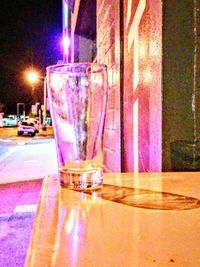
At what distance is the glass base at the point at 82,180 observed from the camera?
126cm

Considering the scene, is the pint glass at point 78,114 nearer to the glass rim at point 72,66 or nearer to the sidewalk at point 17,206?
the glass rim at point 72,66

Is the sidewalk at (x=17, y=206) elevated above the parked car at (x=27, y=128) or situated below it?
below

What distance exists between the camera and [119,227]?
34.2 inches

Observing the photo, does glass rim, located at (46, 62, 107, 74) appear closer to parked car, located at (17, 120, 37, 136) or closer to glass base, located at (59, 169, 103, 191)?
glass base, located at (59, 169, 103, 191)

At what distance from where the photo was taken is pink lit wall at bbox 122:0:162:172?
1982 millimetres

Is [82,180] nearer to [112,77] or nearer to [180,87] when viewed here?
[180,87]

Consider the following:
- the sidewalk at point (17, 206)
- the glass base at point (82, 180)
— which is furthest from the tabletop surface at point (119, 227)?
A: the sidewalk at point (17, 206)

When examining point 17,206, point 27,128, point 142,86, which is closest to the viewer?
point 142,86

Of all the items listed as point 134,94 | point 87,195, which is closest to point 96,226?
point 87,195

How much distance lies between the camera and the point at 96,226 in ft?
2.88

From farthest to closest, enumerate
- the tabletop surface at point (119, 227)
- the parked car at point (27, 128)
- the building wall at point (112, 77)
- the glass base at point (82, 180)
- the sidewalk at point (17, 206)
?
the parked car at point (27, 128) → the sidewalk at point (17, 206) → the building wall at point (112, 77) → the glass base at point (82, 180) → the tabletop surface at point (119, 227)

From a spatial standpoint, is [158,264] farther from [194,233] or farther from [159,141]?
[159,141]

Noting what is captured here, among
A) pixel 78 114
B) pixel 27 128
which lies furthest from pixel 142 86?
pixel 27 128

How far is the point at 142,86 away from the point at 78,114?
124cm
